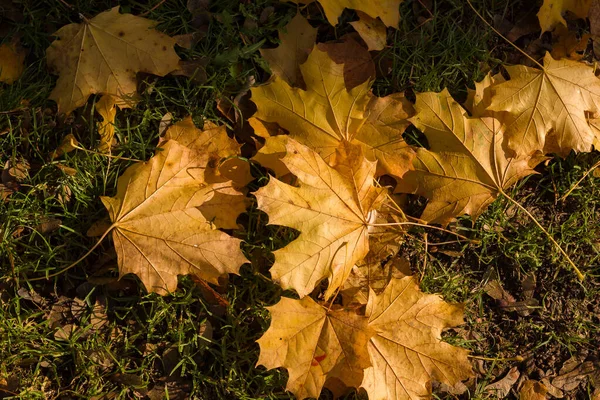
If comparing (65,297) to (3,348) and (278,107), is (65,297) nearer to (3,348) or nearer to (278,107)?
(3,348)

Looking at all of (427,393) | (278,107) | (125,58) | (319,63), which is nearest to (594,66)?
(319,63)

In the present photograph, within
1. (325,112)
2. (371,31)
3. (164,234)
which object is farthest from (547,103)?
(164,234)

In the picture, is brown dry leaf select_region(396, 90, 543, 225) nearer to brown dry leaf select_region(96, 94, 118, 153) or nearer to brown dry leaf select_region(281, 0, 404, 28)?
brown dry leaf select_region(281, 0, 404, 28)

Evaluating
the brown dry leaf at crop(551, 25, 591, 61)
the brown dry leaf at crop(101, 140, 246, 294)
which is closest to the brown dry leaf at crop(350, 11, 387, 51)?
the brown dry leaf at crop(551, 25, 591, 61)

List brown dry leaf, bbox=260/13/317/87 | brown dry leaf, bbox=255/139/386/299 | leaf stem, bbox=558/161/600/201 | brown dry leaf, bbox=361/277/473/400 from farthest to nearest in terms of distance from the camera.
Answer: leaf stem, bbox=558/161/600/201 → brown dry leaf, bbox=260/13/317/87 → brown dry leaf, bbox=361/277/473/400 → brown dry leaf, bbox=255/139/386/299

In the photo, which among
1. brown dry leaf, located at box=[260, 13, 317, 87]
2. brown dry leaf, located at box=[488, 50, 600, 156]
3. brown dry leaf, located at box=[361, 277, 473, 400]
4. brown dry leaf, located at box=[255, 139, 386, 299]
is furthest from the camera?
brown dry leaf, located at box=[260, 13, 317, 87]

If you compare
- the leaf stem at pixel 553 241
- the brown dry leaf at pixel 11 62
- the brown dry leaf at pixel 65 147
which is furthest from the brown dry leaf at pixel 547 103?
the brown dry leaf at pixel 11 62

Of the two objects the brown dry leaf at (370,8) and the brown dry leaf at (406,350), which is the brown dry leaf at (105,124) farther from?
the brown dry leaf at (406,350)
